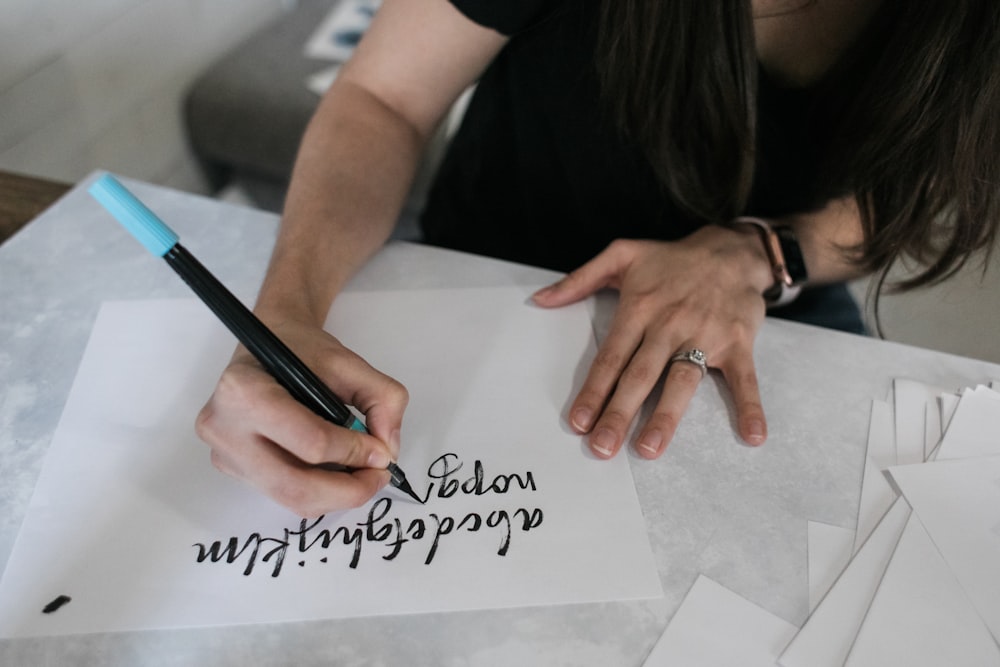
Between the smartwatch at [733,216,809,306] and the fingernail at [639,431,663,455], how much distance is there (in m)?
0.27

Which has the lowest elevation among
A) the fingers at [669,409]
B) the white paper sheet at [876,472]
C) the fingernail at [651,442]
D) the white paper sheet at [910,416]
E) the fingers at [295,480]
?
the white paper sheet at [910,416]

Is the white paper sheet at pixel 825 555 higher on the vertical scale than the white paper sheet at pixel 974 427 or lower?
higher

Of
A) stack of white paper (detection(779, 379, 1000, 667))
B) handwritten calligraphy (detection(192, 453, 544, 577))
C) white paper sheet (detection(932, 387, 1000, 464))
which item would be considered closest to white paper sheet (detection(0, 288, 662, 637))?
handwritten calligraphy (detection(192, 453, 544, 577))

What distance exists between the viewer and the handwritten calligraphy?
459 mm

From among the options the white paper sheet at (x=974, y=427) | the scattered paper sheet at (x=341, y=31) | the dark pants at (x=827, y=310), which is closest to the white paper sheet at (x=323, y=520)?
the white paper sheet at (x=974, y=427)

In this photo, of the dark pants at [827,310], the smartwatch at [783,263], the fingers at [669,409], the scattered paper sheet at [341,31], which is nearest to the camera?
the fingers at [669,409]

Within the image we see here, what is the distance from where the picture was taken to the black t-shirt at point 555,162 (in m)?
0.77

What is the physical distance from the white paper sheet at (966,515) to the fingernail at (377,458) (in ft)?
1.07

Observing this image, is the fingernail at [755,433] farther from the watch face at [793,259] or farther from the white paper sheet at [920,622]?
the watch face at [793,259]

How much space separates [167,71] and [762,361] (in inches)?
47.4

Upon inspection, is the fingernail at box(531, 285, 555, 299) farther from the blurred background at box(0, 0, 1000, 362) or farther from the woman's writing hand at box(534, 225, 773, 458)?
the blurred background at box(0, 0, 1000, 362)

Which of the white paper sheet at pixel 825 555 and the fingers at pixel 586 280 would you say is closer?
the white paper sheet at pixel 825 555

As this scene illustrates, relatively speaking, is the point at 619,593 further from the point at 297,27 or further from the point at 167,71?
the point at 297,27

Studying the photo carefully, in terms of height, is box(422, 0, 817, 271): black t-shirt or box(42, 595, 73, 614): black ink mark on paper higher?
box(42, 595, 73, 614): black ink mark on paper
